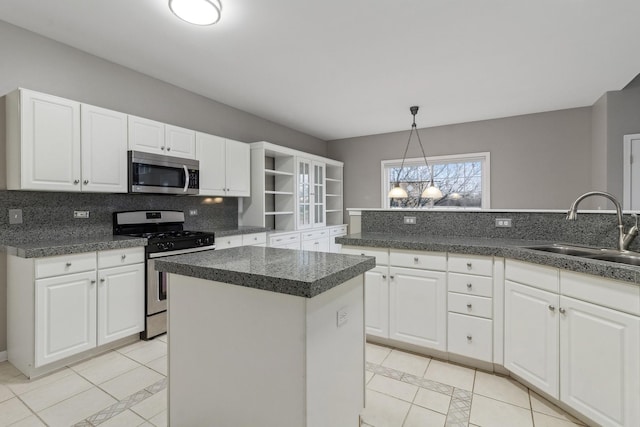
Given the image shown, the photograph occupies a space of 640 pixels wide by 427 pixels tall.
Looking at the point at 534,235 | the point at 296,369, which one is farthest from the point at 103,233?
the point at 534,235

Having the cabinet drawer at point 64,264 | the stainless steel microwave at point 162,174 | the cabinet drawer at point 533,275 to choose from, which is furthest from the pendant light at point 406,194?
the cabinet drawer at point 64,264

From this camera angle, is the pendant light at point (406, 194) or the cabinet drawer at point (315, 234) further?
the cabinet drawer at point (315, 234)

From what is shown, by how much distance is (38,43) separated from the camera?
250 cm

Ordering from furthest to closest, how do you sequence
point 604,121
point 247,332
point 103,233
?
point 604,121, point 103,233, point 247,332

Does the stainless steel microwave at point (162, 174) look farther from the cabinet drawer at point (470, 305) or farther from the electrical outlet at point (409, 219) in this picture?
the cabinet drawer at point (470, 305)

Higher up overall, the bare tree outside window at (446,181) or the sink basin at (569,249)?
the bare tree outside window at (446,181)

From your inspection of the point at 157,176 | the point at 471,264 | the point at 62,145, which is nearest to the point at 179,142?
the point at 157,176

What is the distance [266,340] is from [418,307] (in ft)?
5.13

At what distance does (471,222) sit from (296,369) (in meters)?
2.11

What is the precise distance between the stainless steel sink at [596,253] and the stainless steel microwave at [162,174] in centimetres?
303

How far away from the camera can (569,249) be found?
2.07 metres

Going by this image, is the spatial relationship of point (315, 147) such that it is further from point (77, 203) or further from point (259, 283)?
point (259, 283)

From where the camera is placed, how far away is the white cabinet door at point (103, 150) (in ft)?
8.18

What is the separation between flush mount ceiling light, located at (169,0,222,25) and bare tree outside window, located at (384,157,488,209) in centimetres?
386
